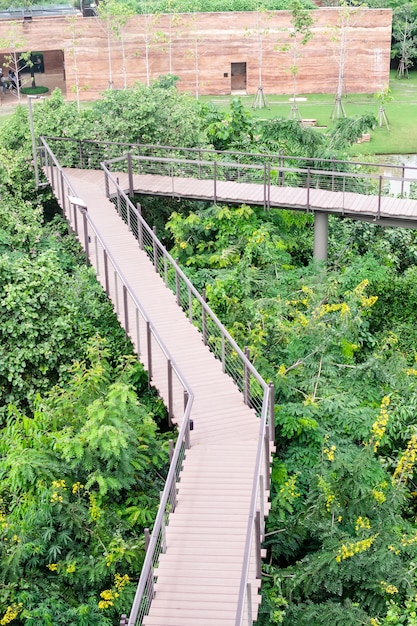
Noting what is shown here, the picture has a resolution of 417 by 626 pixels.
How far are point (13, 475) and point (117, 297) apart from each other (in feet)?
15.2

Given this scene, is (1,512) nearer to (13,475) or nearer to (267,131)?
(13,475)

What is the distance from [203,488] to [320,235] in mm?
10739

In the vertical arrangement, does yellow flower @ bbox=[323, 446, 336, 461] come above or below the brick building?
below

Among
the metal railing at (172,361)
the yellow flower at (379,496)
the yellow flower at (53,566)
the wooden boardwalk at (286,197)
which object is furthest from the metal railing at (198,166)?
the yellow flower at (53,566)

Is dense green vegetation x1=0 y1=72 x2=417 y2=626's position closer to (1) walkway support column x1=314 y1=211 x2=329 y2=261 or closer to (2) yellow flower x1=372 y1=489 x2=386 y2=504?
(2) yellow flower x1=372 y1=489 x2=386 y2=504

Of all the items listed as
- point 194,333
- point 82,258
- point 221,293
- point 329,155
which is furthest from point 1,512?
point 329,155

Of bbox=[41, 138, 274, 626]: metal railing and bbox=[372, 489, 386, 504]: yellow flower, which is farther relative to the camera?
bbox=[372, 489, 386, 504]: yellow flower

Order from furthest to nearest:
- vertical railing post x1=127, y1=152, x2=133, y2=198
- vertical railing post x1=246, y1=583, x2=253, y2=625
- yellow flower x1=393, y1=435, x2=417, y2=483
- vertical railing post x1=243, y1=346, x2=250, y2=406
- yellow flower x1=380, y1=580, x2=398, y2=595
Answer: vertical railing post x1=127, y1=152, x2=133, y2=198 → vertical railing post x1=243, y1=346, x2=250, y2=406 → yellow flower x1=393, y1=435, x2=417, y2=483 → yellow flower x1=380, y1=580, x2=398, y2=595 → vertical railing post x1=246, y1=583, x2=253, y2=625

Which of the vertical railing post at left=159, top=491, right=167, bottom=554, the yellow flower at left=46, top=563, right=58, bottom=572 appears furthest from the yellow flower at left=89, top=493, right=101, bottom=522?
the vertical railing post at left=159, top=491, right=167, bottom=554

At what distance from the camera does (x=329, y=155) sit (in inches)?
974

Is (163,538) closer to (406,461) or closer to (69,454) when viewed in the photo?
(69,454)

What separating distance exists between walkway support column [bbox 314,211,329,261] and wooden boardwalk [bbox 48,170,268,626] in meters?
5.32

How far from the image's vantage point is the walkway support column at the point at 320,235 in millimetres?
21406

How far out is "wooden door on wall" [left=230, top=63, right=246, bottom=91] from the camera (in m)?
49.6
